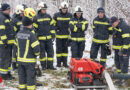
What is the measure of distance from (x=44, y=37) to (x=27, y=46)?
A: 2369mm

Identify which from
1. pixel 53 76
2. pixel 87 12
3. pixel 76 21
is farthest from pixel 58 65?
pixel 87 12

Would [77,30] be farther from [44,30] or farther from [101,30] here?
[44,30]

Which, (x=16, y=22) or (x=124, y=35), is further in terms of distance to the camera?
(x=16, y=22)

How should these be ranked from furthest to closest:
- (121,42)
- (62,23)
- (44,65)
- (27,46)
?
(62,23) < (44,65) < (121,42) < (27,46)

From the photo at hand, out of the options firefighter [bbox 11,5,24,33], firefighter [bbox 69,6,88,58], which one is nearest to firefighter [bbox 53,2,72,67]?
firefighter [bbox 69,6,88,58]

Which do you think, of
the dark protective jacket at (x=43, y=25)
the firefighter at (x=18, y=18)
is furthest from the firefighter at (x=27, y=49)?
the dark protective jacket at (x=43, y=25)

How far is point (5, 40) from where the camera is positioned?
6535 mm

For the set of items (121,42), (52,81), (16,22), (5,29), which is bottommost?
(52,81)

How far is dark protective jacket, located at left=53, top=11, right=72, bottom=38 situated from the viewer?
800 cm

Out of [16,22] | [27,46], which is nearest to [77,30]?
[16,22]

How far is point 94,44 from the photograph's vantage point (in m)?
7.68

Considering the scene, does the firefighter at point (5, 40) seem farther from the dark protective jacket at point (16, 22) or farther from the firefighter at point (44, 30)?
the firefighter at point (44, 30)

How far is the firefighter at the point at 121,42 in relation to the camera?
608 centimetres

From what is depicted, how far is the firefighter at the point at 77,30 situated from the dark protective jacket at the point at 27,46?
7.99ft
